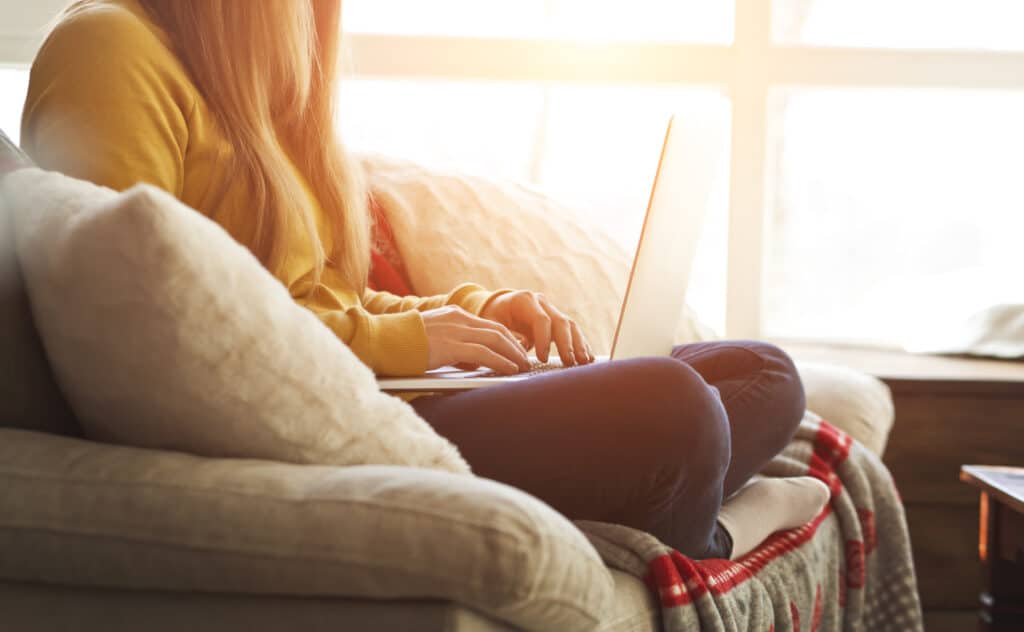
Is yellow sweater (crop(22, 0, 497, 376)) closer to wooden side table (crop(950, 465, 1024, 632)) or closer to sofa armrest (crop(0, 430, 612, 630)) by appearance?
sofa armrest (crop(0, 430, 612, 630))

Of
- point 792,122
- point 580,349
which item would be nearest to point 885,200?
point 792,122

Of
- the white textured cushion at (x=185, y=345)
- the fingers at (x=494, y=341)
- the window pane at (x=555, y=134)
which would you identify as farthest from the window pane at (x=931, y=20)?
the white textured cushion at (x=185, y=345)

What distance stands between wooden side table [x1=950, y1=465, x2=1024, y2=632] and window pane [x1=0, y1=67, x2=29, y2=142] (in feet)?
6.85

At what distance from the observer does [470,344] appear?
1116 mm

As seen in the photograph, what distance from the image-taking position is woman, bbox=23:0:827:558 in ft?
3.25

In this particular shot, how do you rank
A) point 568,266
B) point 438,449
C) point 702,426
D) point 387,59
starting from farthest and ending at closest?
point 387,59, point 568,266, point 702,426, point 438,449

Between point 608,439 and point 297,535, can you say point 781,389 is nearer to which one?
point 608,439

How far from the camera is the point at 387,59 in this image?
2535mm

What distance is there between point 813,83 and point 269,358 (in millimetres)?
2105

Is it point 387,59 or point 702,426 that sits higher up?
point 387,59

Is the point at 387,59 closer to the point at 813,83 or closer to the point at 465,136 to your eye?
the point at 465,136

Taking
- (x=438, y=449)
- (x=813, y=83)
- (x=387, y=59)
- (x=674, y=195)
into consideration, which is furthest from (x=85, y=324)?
(x=813, y=83)

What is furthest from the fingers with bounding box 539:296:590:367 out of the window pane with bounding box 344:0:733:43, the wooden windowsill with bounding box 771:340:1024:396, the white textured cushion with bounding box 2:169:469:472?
the window pane with bounding box 344:0:733:43

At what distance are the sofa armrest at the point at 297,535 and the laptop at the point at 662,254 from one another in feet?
1.02
